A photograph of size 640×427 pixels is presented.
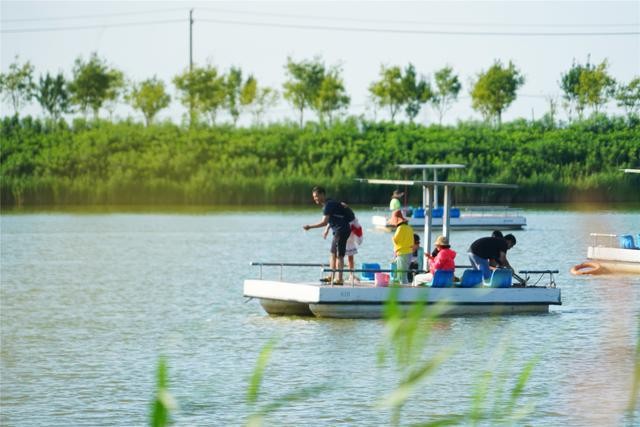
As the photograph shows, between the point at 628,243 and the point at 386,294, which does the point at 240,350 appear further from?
the point at 628,243

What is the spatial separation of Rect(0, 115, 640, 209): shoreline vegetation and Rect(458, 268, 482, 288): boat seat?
4824 cm

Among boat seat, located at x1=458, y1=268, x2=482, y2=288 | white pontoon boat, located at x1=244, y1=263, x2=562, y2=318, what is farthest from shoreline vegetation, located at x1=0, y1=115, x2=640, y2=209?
boat seat, located at x1=458, y1=268, x2=482, y2=288

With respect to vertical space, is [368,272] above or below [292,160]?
below

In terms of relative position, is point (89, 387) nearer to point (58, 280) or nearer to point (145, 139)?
point (58, 280)

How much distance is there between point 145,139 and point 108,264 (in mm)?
48980

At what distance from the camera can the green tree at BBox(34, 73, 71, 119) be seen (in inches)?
3979

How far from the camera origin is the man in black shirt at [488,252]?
80.2ft

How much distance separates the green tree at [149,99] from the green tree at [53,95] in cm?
434

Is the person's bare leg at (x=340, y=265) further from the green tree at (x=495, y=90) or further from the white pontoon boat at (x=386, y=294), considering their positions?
the green tree at (x=495, y=90)

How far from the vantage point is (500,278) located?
24391mm

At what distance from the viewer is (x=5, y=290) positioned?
3653 centimetres

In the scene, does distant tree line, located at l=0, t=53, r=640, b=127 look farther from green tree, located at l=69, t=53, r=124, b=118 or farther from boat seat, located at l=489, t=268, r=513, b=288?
boat seat, located at l=489, t=268, r=513, b=288

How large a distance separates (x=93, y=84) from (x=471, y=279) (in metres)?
78.0

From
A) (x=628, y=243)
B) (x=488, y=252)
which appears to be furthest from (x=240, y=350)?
(x=628, y=243)
